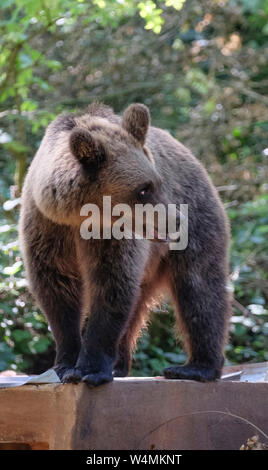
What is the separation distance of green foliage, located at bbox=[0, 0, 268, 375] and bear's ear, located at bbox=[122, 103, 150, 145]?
313 centimetres

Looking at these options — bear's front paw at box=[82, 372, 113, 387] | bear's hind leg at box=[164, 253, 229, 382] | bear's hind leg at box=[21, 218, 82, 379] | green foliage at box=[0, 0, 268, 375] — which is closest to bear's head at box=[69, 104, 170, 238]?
bear's hind leg at box=[21, 218, 82, 379]

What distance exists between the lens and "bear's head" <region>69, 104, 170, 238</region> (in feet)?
11.8

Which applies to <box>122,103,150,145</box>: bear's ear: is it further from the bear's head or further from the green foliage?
the green foliage

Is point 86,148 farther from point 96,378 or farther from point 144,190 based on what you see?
point 96,378

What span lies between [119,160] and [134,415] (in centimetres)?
140

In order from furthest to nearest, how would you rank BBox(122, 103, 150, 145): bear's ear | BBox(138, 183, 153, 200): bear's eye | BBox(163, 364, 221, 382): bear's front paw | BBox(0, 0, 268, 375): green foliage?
BBox(0, 0, 268, 375): green foliage < BBox(163, 364, 221, 382): bear's front paw < BBox(122, 103, 150, 145): bear's ear < BBox(138, 183, 153, 200): bear's eye

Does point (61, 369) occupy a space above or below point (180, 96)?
above

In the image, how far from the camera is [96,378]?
3.52 m

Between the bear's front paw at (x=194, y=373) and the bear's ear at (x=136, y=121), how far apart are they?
1.42 m

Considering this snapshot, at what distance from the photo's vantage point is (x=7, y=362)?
Result: 6.19 meters

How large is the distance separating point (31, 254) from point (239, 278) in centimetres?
441

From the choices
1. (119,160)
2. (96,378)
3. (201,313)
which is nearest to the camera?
(96,378)

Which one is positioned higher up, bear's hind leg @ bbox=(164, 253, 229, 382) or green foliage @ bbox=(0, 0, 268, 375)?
bear's hind leg @ bbox=(164, 253, 229, 382)

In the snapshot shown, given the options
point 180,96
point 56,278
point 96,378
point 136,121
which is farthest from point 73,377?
point 180,96
